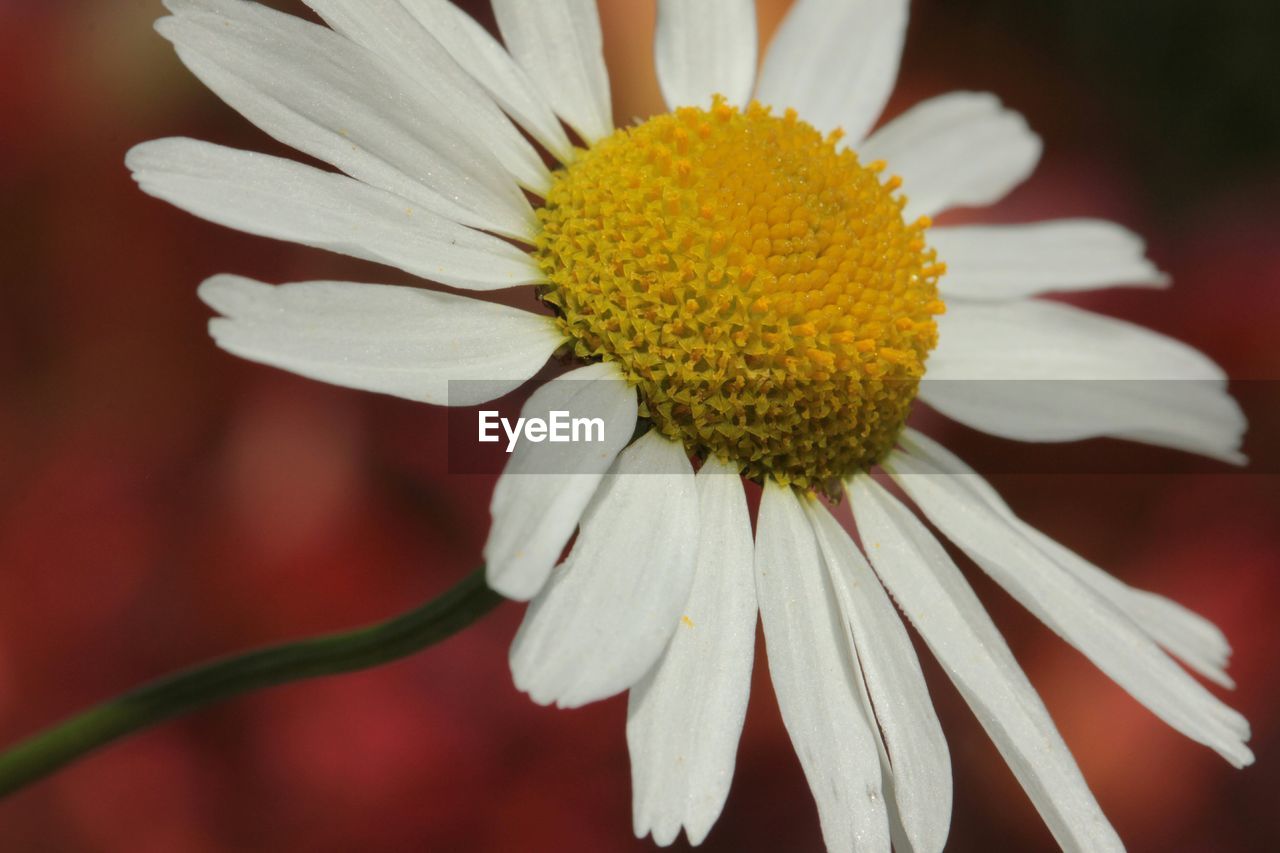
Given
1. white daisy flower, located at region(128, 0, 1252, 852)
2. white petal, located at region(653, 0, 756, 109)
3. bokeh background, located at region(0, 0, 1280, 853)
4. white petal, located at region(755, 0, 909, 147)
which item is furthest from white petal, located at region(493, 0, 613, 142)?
bokeh background, located at region(0, 0, 1280, 853)

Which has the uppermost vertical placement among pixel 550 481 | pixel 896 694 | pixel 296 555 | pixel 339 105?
pixel 339 105

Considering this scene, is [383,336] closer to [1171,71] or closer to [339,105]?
[339,105]

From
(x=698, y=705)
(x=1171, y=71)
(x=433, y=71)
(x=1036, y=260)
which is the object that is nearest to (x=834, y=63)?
(x=1036, y=260)

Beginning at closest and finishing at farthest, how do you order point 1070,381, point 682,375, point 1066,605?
point 682,375
point 1066,605
point 1070,381

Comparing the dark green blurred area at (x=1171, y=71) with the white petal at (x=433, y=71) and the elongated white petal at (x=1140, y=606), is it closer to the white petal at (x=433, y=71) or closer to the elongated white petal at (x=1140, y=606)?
the elongated white petal at (x=1140, y=606)

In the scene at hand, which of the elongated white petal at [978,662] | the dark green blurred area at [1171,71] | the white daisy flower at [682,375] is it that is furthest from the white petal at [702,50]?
the dark green blurred area at [1171,71]

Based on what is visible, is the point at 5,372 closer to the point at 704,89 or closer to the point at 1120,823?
the point at 704,89
